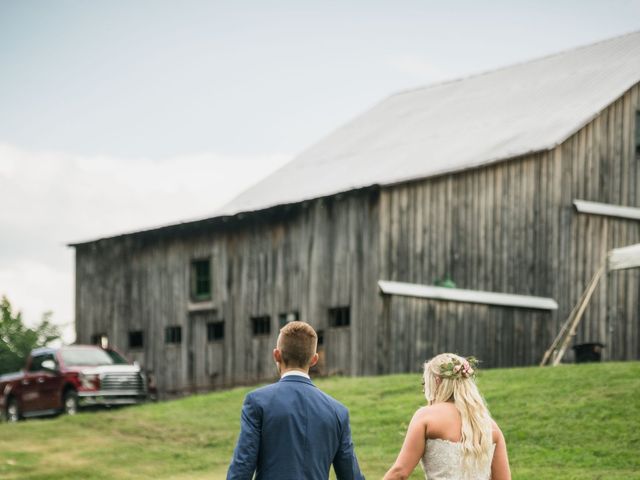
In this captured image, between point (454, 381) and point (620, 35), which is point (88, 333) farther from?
point (454, 381)

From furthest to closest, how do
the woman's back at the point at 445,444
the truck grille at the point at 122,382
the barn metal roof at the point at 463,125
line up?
the barn metal roof at the point at 463,125 < the truck grille at the point at 122,382 < the woman's back at the point at 445,444

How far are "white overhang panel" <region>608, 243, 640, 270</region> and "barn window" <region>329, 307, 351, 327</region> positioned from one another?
229 inches

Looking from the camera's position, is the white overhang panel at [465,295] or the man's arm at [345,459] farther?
the white overhang panel at [465,295]

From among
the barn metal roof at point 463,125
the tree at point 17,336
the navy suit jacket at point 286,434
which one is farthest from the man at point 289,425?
the tree at point 17,336

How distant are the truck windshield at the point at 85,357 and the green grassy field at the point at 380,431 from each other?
113 inches

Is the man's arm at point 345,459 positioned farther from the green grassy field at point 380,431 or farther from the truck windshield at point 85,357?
the truck windshield at point 85,357

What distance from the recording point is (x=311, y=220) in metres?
28.7

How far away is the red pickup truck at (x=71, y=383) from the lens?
86.9ft

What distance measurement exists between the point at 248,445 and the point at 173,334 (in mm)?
26172

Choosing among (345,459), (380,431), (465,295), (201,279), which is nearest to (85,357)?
(201,279)

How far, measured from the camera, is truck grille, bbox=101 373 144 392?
87.4ft

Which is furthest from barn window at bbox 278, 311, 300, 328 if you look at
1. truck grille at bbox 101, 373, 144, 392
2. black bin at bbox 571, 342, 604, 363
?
black bin at bbox 571, 342, 604, 363

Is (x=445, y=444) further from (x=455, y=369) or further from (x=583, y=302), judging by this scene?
(x=583, y=302)

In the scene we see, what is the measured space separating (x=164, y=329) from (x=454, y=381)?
2639 cm
